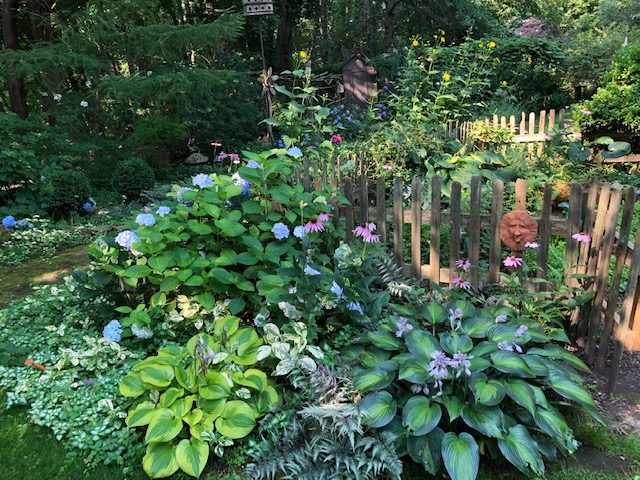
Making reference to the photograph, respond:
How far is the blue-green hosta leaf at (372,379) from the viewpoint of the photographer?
2.13 metres

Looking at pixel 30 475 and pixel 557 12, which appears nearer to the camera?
pixel 30 475

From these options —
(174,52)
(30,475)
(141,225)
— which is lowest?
(30,475)

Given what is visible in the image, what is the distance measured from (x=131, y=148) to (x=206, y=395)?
737 centimetres

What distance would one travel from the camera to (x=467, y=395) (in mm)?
2129

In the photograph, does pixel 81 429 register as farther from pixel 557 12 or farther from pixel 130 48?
pixel 557 12

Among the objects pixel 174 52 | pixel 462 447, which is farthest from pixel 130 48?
pixel 462 447

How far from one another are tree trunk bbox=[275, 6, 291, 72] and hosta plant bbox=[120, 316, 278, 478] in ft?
46.6

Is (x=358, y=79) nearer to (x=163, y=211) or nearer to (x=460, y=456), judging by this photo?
(x=163, y=211)

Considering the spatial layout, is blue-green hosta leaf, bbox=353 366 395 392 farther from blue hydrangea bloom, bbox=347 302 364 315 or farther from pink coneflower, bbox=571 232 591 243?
pink coneflower, bbox=571 232 591 243

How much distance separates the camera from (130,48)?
7.74 meters

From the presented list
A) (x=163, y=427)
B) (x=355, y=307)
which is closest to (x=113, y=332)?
(x=163, y=427)

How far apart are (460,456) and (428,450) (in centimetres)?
14

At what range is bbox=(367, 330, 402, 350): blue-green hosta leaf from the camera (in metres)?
2.39

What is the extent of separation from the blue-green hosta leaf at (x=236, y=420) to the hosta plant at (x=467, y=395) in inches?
20.5
